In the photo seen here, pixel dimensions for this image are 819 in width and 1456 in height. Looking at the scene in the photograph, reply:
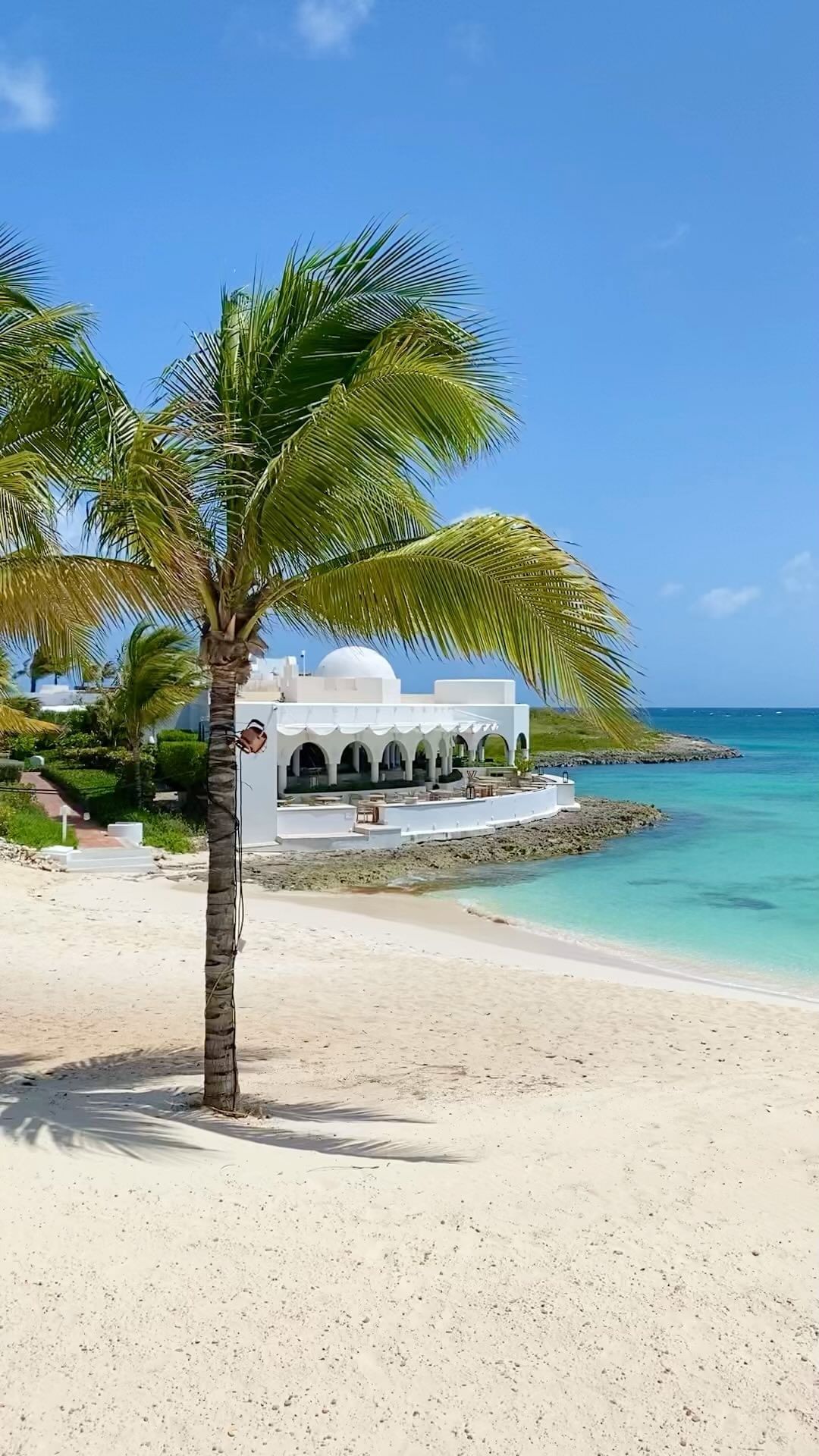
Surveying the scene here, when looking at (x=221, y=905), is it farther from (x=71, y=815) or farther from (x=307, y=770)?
(x=307, y=770)

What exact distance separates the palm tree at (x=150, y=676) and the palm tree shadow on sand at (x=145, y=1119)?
1835 cm

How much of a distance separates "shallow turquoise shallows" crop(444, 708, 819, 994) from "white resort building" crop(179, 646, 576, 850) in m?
4.02

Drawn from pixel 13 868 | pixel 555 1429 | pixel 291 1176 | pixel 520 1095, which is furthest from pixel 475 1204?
pixel 13 868

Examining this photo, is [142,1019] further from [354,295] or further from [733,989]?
[733,989]

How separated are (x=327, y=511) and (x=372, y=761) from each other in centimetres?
2612

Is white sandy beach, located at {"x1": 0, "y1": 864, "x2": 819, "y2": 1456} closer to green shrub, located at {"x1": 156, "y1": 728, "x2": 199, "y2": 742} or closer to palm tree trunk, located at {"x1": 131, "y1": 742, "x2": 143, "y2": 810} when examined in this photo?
palm tree trunk, located at {"x1": 131, "y1": 742, "x2": 143, "y2": 810}

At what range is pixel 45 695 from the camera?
48.7 m

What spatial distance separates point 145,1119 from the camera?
18.4ft

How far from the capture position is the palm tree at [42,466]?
6008mm

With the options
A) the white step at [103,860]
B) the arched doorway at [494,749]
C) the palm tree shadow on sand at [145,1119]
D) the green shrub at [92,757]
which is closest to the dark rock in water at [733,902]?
the white step at [103,860]

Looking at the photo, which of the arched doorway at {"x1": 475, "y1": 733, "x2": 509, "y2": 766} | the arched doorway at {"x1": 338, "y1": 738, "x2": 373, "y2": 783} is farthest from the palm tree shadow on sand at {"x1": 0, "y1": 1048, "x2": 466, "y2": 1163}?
the arched doorway at {"x1": 475, "y1": 733, "x2": 509, "y2": 766}

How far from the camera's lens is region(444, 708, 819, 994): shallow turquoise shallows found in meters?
15.3

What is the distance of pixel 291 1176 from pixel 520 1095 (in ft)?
8.51

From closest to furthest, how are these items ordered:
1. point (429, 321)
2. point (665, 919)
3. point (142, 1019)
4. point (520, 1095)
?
point (429, 321), point (520, 1095), point (142, 1019), point (665, 919)
